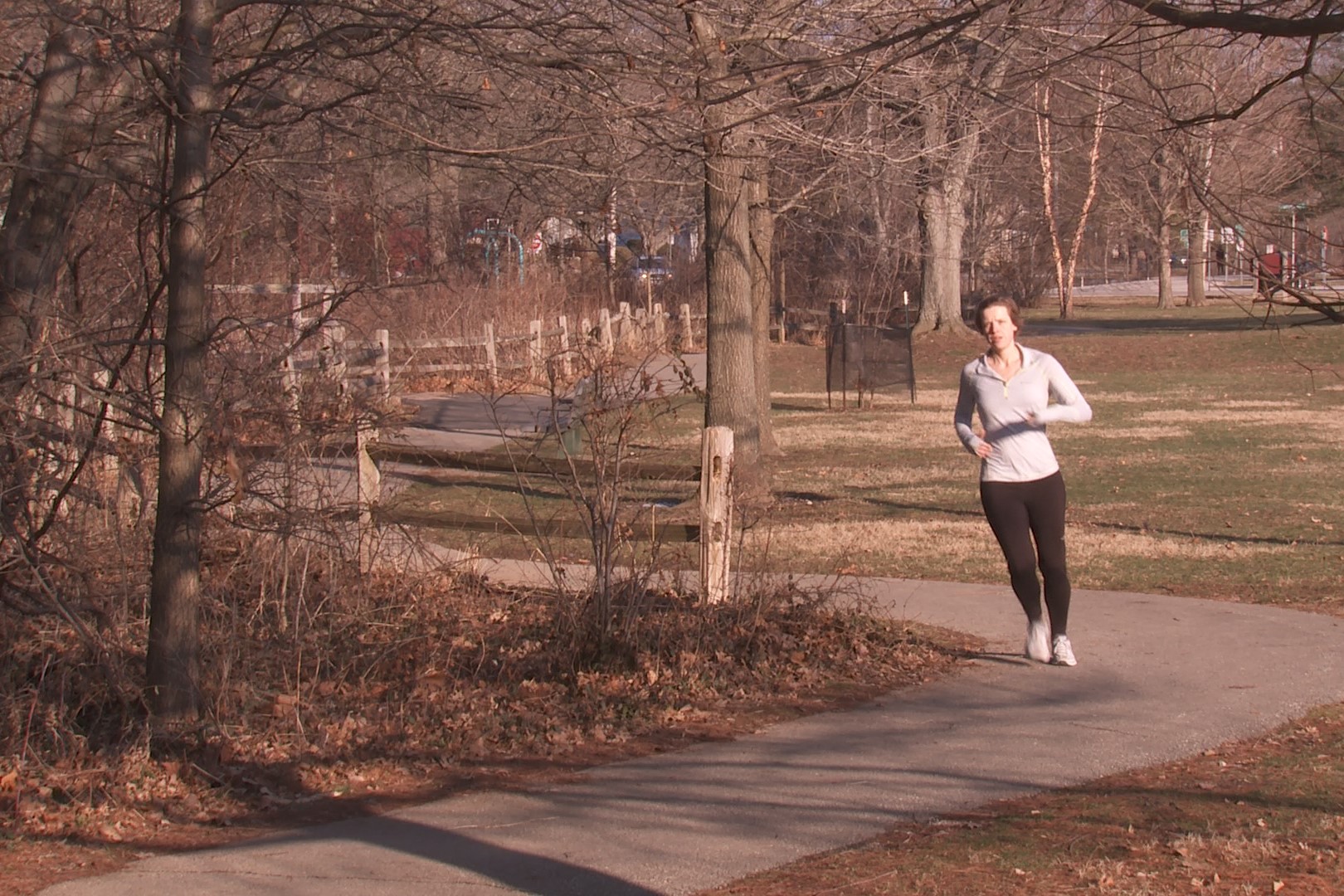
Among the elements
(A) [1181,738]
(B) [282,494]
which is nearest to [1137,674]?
(A) [1181,738]

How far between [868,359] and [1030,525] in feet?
66.0

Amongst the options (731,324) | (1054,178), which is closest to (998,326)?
(731,324)

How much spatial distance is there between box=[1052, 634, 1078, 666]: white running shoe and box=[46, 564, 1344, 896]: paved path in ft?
0.35

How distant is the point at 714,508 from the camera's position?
804 cm

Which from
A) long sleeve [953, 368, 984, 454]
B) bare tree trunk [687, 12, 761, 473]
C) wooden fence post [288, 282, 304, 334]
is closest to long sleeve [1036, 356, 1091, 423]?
long sleeve [953, 368, 984, 454]

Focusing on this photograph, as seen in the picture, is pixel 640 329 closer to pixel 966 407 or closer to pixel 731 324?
pixel 731 324

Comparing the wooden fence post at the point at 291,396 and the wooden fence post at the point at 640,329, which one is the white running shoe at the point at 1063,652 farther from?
the wooden fence post at the point at 640,329

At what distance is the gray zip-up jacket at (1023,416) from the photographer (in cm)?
726

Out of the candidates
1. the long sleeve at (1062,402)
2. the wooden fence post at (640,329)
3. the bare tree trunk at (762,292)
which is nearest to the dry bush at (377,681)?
the long sleeve at (1062,402)

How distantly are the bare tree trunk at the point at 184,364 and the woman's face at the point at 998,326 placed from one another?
3.70 meters

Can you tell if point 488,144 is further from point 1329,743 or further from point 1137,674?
point 1329,743

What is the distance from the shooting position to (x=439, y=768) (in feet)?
20.3

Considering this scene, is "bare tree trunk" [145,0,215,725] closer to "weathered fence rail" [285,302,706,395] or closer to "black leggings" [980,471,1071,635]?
"weathered fence rail" [285,302,706,395]

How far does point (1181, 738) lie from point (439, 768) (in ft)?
10.3
